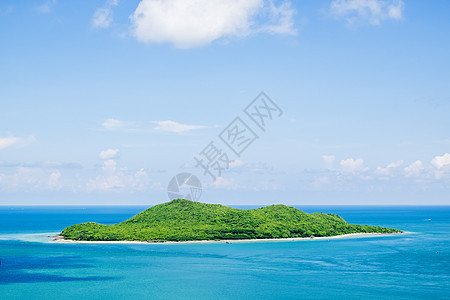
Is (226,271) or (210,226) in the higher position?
(210,226)

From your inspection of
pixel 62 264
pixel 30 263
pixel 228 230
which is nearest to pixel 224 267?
pixel 62 264

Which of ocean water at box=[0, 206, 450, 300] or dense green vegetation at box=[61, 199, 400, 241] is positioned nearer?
ocean water at box=[0, 206, 450, 300]

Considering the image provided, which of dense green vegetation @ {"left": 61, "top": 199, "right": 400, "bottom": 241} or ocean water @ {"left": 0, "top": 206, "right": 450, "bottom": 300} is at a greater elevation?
dense green vegetation @ {"left": 61, "top": 199, "right": 400, "bottom": 241}

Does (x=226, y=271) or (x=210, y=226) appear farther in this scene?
(x=210, y=226)

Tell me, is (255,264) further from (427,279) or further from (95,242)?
A: (95,242)
